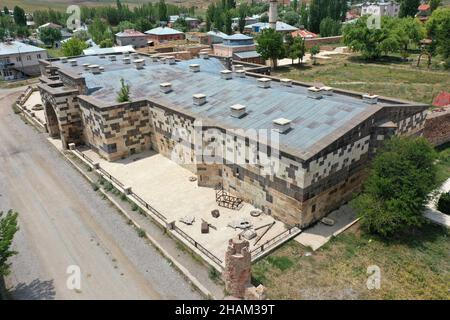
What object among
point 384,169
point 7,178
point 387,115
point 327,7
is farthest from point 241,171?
point 327,7

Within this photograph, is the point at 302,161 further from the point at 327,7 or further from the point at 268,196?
the point at 327,7

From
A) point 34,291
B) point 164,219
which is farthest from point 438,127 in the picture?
point 34,291

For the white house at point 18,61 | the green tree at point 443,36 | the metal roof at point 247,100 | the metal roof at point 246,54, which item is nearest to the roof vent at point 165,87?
the metal roof at point 247,100

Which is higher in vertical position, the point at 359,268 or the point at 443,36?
the point at 443,36

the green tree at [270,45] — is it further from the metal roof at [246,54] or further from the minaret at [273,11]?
the minaret at [273,11]

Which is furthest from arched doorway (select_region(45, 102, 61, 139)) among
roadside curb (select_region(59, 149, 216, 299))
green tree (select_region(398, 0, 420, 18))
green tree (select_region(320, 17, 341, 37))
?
green tree (select_region(398, 0, 420, 18))

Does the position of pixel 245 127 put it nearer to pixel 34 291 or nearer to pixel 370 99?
pixel 370 99
